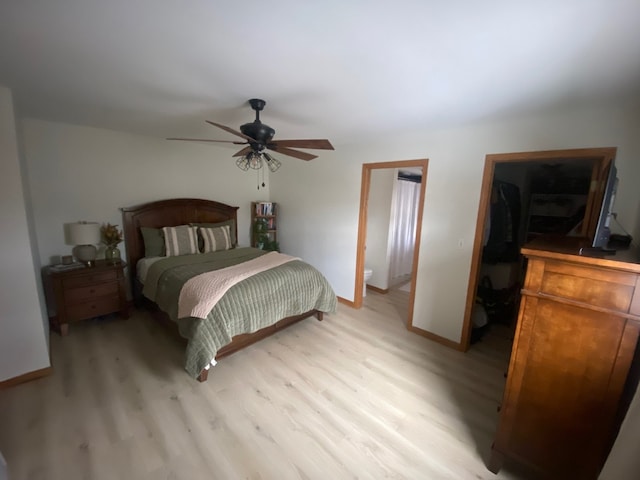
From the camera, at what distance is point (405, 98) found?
1.90 m

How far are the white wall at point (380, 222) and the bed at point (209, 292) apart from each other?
1.47 metres

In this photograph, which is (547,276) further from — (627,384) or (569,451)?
(569,451)

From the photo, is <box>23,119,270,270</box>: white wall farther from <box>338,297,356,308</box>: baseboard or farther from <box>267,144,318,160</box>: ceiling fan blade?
<box>338,297,356,308</box>: baseboard

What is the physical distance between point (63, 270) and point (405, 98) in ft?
12.0

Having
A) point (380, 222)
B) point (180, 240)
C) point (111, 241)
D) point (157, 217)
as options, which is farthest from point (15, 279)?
point (380, 222)

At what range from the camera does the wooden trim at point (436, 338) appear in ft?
9.11

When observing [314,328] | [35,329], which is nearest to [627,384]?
[314,328]

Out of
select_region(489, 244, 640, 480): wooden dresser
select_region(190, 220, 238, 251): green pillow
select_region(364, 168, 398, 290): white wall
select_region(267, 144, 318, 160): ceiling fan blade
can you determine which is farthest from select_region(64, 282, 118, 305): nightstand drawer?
select_region(489, 244, 640, 480): wooden dresser

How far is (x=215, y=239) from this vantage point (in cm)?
372

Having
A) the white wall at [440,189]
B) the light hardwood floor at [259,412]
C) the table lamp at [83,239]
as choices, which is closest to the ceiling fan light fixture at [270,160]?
the white wall at [440,189]

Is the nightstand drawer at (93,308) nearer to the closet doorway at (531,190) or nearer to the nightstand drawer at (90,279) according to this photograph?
the nightstand drawer at (90,279)

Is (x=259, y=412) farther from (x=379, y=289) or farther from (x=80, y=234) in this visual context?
(x=379, y=289)

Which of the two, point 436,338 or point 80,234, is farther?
point 436,338

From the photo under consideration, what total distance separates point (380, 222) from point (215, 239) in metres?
2.58
